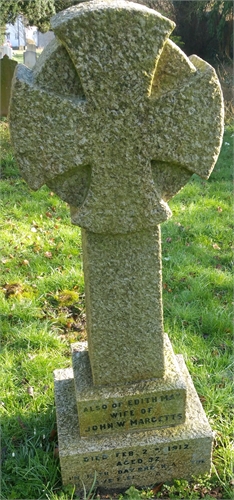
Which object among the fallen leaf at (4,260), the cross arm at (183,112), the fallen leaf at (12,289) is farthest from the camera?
the fallen leaf at (4,260)

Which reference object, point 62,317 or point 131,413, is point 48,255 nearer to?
point 62,317

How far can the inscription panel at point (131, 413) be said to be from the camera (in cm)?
232

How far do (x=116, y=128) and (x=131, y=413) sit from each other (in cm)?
138

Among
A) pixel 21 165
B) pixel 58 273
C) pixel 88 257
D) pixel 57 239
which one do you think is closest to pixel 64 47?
pixel 21 165

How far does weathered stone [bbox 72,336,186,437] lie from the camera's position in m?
2.31

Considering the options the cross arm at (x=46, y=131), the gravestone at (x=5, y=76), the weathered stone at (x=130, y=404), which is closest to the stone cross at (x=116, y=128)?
the cross arm at (x=46, y=131)

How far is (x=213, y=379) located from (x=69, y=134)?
6.18ft

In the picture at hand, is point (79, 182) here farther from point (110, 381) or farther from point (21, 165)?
point (110, 381)

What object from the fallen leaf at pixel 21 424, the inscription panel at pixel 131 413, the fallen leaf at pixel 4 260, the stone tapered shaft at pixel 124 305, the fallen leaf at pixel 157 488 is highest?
the stone tapered shaft at pixel 124 305

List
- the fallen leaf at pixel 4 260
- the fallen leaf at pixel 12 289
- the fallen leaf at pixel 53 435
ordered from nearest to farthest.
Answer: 1. the fallen leaf at pixel 53 435
2. the fallen leaf at pixel 12 289
3. the fallen leaf at pixel 4 260

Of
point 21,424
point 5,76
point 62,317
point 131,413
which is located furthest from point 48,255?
point 5,76

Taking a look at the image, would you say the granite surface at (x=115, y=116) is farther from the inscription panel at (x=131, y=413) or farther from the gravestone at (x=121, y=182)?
the inscription panel at (x=131, y=413)

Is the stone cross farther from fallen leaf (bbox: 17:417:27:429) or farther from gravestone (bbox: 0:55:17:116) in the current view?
gravestone (bbox: 0:55:17:116)

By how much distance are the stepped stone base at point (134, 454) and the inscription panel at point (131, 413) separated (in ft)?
0.12
